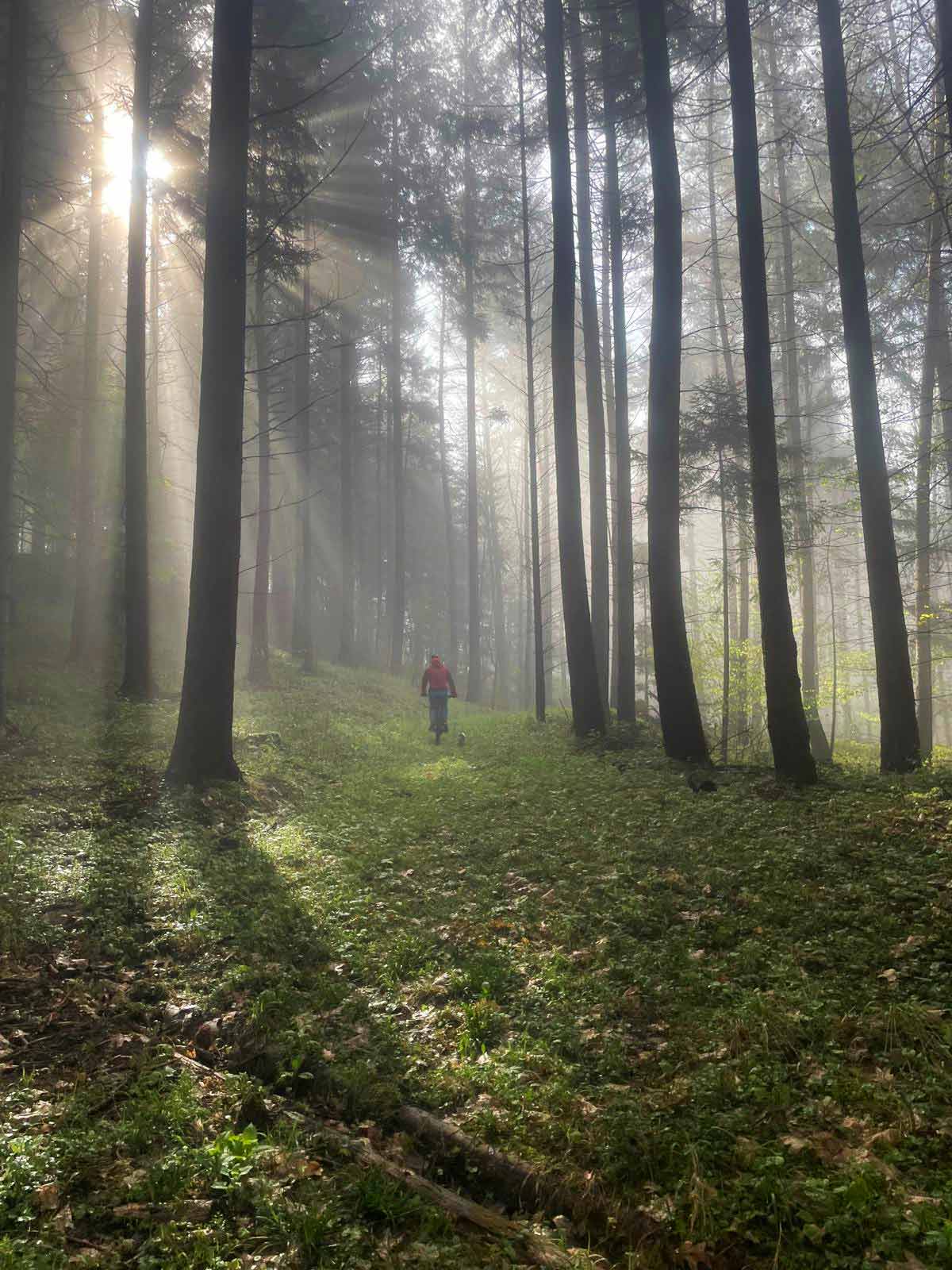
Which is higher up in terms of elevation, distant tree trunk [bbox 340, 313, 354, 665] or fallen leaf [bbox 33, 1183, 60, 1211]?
distant tree trunk [bbox 340, 313, 354, 665]

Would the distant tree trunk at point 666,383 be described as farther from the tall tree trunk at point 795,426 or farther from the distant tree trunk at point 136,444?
the distant tree trunk at point 136,444

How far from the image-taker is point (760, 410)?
370 inches

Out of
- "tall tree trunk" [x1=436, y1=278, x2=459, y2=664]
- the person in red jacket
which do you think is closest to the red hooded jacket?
the person in red jacket

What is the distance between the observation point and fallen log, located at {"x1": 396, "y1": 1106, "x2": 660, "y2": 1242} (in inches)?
119

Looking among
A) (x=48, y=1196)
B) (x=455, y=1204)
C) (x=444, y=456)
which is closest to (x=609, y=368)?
(x=444, y=456)

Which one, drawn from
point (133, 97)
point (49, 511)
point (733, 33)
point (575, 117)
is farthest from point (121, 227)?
Answer: point (733, 33)

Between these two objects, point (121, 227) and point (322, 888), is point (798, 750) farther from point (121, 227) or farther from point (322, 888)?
point (121, 227)

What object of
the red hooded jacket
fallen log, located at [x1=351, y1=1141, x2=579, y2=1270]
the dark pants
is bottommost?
fallen log, located at [x1=351, y1=1141, x2=579, y2=1270]

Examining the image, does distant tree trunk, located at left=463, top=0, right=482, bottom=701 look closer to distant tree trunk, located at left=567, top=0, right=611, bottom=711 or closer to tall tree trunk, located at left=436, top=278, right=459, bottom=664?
tall tree trunk, located at left=436, top=278, right=459, bottom=664

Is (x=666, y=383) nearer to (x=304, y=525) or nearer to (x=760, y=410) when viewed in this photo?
(x=760, y=410)

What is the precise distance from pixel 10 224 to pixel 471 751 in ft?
38.3

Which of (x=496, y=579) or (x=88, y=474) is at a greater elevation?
(x=496, y=579)

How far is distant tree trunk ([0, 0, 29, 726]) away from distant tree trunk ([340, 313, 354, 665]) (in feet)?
45.2

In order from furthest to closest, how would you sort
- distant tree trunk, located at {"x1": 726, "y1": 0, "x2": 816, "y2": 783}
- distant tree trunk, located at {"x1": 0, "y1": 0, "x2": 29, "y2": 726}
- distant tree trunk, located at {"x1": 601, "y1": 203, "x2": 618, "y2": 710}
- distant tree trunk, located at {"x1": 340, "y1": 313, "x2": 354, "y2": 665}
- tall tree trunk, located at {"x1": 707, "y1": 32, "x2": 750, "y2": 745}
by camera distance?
distant tree trunk, located at {"x1": 340, "y1": 313, "x2": 354, "y2": 665}
distant tree trunk, located at {"x1": 601, "y1": 203, "x2": 618, "y2": 710}
tall tree trunk, located at {"x1": 707, "y1": 32, "x2": 750, "y2": 745}
distant tree trunk, located at {"x1": 0, "y1": 0, "x2": 29, "y2": 726}
distant tree trunk, located at {"x1": 726, "y1": 0, "x2": 816, "y2": 783}
